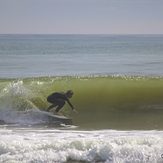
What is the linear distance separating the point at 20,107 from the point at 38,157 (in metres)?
6.20

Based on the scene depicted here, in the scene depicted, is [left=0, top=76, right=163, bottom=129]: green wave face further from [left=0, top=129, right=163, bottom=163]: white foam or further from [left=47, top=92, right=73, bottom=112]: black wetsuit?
[left=0, top=129, right=163, bottom=163]: white foam

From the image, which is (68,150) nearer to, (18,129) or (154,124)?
(18,129)

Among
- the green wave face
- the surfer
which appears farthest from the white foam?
the surfer

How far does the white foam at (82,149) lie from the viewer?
9445mm

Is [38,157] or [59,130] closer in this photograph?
[38,157]

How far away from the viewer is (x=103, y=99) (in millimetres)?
17875

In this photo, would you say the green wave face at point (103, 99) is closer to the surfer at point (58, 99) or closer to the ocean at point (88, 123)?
the ocean at point (88, 123)

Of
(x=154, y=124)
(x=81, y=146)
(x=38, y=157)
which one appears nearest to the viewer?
(x=38, y=157)

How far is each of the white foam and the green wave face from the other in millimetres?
3022

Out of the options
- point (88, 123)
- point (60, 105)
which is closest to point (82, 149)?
point (88, 123)

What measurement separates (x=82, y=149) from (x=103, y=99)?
798 cm

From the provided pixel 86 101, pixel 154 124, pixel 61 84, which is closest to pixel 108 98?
pixel 86 101

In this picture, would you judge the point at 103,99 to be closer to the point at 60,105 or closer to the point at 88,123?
the point at 60,105

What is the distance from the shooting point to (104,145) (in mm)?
9891
